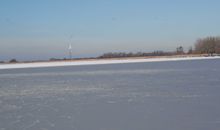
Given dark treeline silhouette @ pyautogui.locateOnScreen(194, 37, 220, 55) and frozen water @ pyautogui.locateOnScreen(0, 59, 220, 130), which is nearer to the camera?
frozen water @ pyautogui.locateOnScreen(0, 59, 220, 130)

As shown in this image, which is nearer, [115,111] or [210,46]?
[115,111]

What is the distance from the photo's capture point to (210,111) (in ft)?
22.1

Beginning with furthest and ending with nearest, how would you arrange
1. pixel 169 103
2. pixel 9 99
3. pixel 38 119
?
pixel 9 99 < pixel 169 103 < pixel 38 119

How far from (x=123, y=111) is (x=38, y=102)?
2.64m

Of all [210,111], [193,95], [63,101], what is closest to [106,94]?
[63,101]

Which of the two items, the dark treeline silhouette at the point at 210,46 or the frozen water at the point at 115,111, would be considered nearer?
the frozen water at the point at 115,111

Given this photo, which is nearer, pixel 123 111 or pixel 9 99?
pixel 123 111

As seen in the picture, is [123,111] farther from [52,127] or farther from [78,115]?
[52,127]

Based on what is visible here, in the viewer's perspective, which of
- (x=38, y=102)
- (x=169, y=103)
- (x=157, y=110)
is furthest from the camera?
(x=38, y=102)

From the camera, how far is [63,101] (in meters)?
8.83

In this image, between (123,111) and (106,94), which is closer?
(123,111)

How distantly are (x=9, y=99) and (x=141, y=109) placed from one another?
4.27 metres

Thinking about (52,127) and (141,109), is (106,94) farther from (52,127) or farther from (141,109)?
(52,127)

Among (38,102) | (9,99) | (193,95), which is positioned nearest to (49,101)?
(38,102)
